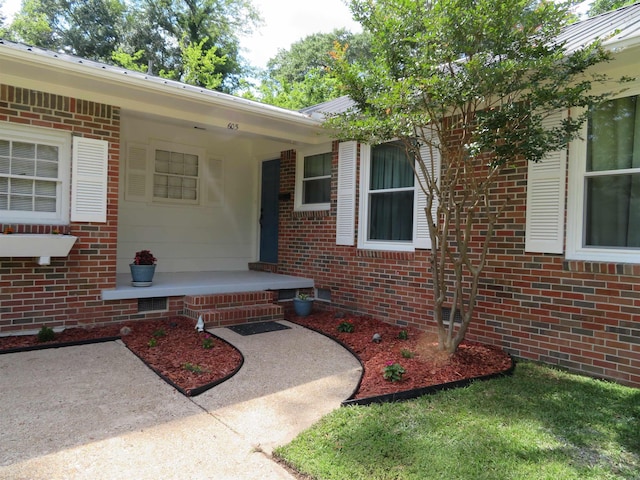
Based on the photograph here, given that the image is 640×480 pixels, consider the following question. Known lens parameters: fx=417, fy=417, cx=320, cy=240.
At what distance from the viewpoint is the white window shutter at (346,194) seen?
6047mm

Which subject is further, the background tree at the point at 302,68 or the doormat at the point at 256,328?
→ the background tree at the point at 302,68

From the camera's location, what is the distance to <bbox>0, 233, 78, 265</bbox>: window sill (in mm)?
4120

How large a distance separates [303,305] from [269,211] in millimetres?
2452

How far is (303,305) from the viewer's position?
20.1 ft

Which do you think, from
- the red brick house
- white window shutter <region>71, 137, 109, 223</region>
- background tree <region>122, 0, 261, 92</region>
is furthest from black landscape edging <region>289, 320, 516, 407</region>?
background tree <region>122, 0, 261, 92</region>

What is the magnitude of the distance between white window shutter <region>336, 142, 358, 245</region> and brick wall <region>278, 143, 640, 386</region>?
24 centimetres

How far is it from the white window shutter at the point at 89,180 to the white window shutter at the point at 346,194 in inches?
123

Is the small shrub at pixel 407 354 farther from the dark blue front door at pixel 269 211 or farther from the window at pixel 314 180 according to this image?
the dark blue front door at pixel 269 211

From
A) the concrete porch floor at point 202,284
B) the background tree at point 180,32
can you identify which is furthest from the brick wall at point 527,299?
the background tree at point 180,32

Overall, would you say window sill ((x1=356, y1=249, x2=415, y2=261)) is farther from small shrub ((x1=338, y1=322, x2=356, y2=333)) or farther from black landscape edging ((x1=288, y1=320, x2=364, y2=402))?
black landscape edging ((x1=288, y1=320, x2=364, y2=402))

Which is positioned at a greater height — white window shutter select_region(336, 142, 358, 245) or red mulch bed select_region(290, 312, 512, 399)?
white window shutter select_region(336, 142, 358, 245)

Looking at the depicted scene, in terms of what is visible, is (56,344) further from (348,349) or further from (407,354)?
(407,354)

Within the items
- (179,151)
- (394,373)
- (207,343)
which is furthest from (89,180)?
(394,373)

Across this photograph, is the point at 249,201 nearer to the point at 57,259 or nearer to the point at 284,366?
the point at 57,259
